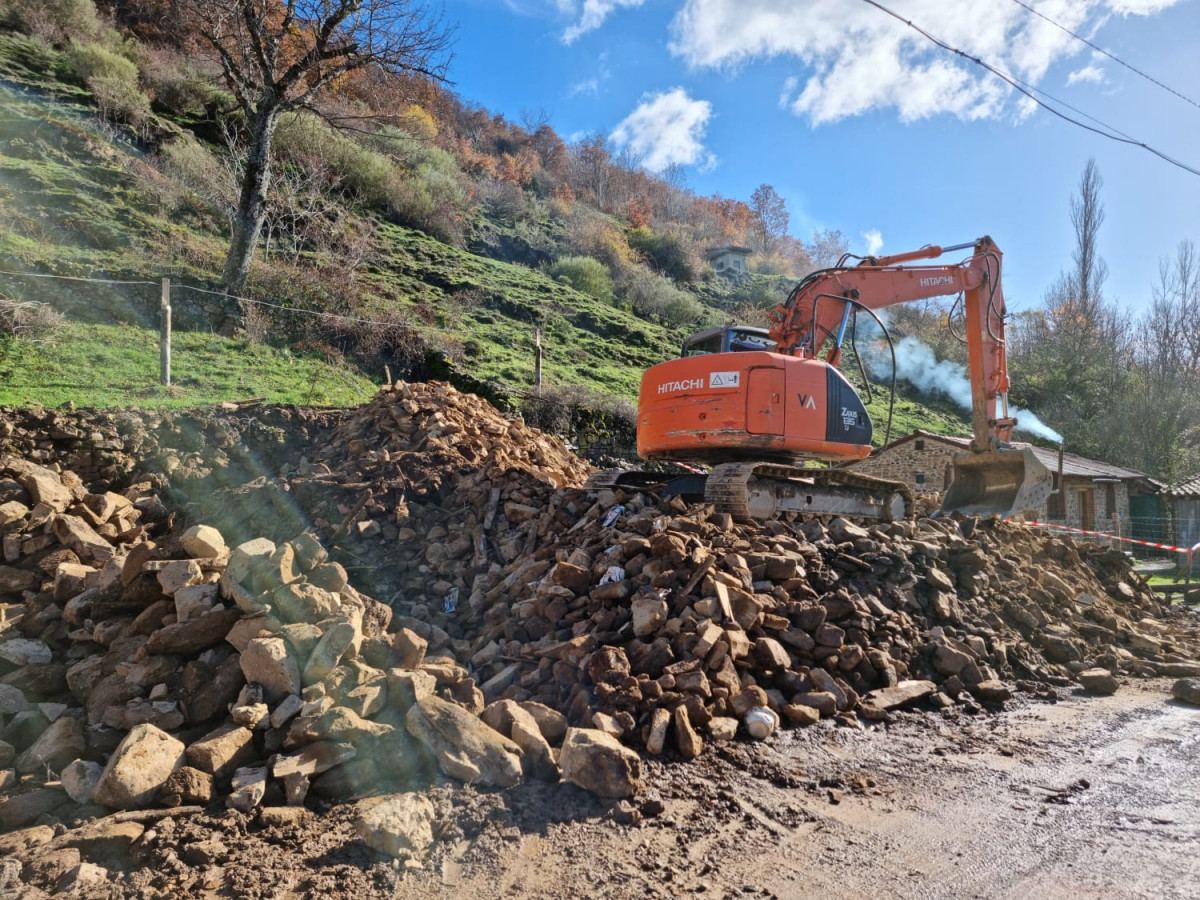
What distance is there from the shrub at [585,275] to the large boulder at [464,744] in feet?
95.7

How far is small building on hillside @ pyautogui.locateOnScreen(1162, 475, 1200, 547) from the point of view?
23.0 metres

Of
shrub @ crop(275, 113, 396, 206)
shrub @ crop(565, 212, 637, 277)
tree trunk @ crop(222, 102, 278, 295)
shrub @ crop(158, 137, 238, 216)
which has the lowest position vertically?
tree trunk @ crop(222, 102, 278, 295)

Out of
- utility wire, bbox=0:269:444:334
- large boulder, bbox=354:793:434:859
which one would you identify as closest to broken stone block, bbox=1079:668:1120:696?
large boulder, bbox=354:793:434:859

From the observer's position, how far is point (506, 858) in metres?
3.02

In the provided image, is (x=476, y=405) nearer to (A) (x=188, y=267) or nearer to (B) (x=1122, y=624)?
(B) (x=1122, y=624)

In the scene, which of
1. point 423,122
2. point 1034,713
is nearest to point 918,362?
point 423,122

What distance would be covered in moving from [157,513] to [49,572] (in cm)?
159

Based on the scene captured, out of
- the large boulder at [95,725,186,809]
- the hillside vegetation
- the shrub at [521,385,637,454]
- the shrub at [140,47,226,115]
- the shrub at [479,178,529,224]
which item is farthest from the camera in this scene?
the shrub at [479,178,529,224]

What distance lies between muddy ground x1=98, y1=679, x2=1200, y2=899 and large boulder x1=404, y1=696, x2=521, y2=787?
0.41 feet

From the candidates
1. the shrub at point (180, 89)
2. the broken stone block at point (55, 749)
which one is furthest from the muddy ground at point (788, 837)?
the shrub at point (180, 89)

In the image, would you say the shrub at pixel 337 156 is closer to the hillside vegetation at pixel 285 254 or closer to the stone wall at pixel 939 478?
the hillside vegetation at pixel 285 254

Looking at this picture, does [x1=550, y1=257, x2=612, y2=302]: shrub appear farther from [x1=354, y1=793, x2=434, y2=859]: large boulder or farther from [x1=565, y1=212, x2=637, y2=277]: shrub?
[x1=354, y1=793, x2=434, y2=859]: large boulder

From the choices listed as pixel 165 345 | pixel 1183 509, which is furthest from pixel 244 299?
pixel 1183 509

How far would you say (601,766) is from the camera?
11.5 feet
